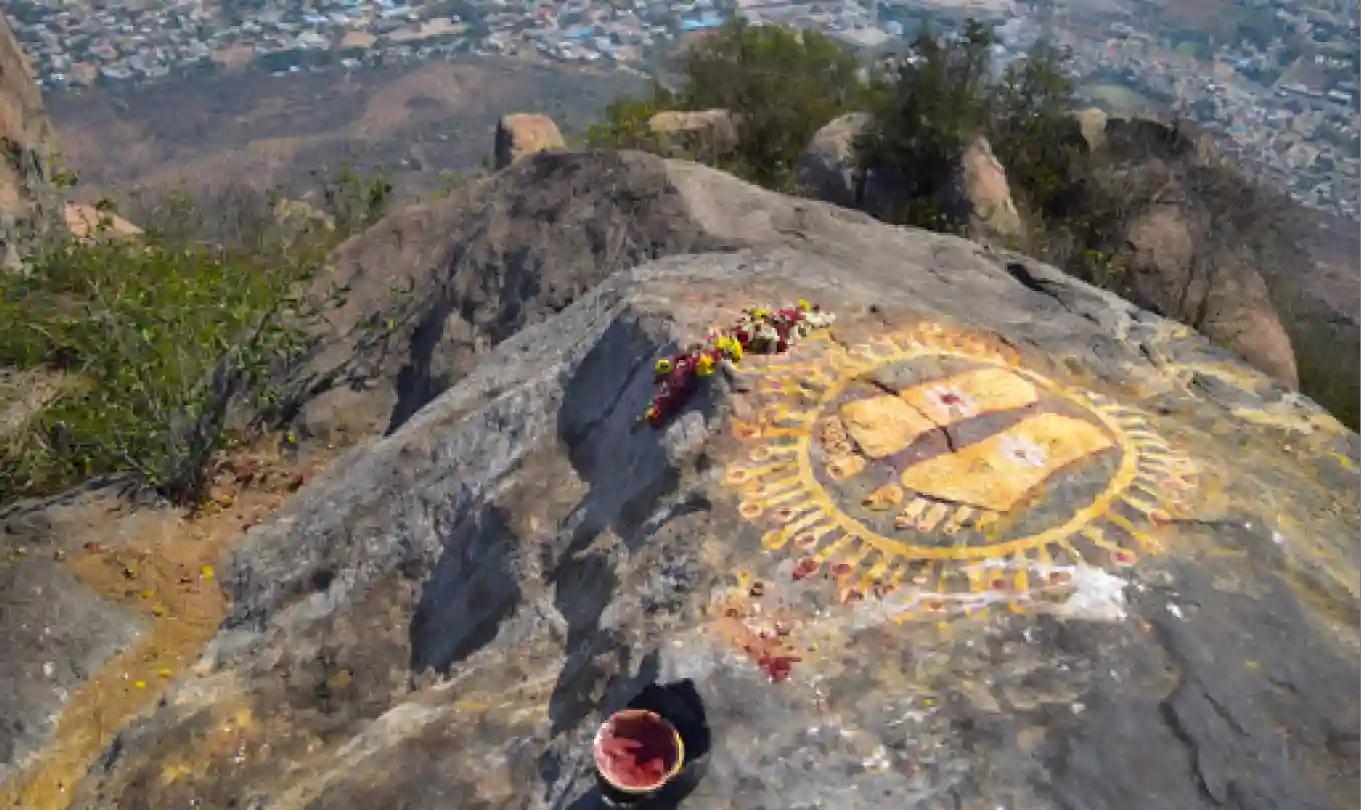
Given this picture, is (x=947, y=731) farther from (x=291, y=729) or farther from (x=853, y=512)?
(x=291, y=729)

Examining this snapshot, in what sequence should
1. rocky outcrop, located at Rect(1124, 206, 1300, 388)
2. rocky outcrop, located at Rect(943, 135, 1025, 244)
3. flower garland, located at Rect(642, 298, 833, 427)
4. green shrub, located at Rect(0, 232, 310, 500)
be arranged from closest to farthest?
1. flower garland, located at Rect(642, 298, 833, 427)
2. green shrub, located at Rect(0, 232, 310, 500)
3. rocky outcrop, located at Rect(1124, 206, 1300, 388)
4. rocky outcrop, located at Rect(943, 135, 1025, 244)

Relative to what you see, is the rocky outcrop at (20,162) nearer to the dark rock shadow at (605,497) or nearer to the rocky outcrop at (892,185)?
the dark rock shadow at (605,497)

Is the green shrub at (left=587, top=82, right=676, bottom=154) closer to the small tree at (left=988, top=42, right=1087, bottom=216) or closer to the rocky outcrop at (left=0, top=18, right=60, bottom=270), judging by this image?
the small tree at (left=988, top=42, right=1087, bottom=216)

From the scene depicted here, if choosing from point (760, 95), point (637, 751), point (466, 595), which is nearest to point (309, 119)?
point (760, 95)

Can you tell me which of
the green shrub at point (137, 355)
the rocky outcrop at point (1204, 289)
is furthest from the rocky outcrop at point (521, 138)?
the rocky outcrop at point (1204, 289)

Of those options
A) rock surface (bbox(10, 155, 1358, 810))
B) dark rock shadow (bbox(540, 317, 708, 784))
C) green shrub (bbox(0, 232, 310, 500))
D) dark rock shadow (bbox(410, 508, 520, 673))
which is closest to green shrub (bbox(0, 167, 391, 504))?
green shrub (bbox(0, 232, 310, 500))

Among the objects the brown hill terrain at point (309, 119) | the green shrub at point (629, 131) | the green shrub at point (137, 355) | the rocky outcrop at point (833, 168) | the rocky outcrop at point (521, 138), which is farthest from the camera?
the brown hill terrain at point (309, 119)
